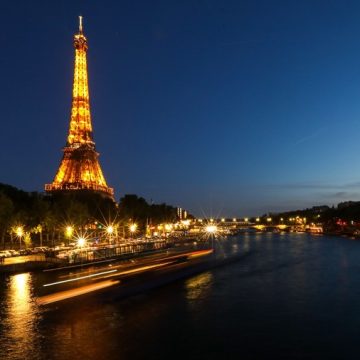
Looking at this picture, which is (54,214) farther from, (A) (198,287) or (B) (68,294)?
(B) (68,294)

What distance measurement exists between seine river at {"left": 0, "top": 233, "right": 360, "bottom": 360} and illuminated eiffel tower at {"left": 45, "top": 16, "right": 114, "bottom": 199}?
90.8 m

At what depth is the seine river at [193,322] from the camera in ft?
82.7

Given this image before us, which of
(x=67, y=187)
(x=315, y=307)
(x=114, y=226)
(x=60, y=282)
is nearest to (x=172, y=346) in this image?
(x=315, y=307)

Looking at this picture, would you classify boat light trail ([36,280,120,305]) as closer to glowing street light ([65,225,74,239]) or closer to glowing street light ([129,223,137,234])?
glowing street light ([65,225,74,239])

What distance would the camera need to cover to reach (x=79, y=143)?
139625mm

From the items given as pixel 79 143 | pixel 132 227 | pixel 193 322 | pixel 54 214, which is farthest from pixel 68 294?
pixel 79 143

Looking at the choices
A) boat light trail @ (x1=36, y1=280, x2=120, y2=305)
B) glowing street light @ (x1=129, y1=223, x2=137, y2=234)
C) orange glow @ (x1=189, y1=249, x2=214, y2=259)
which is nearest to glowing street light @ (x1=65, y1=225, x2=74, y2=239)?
orange glow @ (x1=189, y1=249, x2=214, y2=259)

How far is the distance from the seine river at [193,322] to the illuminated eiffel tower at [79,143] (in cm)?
9078

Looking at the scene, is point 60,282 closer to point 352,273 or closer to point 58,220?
point 352,273

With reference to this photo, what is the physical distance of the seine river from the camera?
82.7ft

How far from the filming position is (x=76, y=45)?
454 feet

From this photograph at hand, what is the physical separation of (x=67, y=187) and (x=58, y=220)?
48.7 metres

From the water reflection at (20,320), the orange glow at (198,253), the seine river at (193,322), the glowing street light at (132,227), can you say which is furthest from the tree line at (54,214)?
the water reflection at (20,320)

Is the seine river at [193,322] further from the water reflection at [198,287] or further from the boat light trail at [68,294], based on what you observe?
the boat light trail at [68,294]
